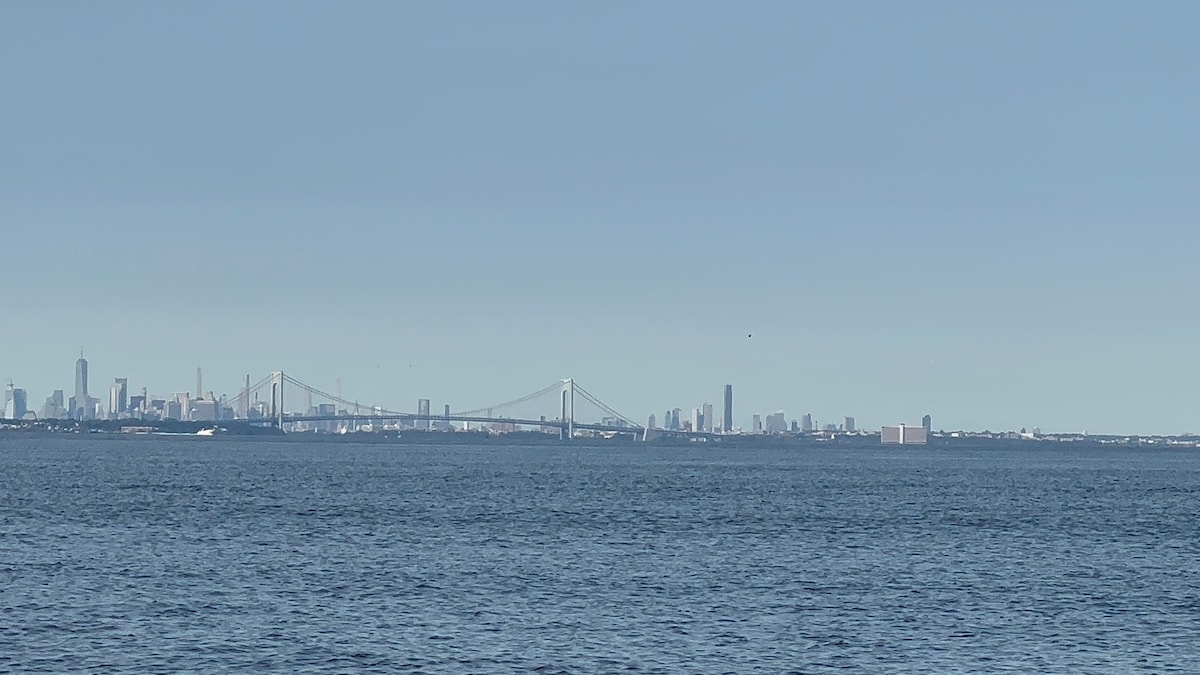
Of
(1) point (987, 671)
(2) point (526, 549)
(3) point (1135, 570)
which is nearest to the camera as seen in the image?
(1) point (987, 671)

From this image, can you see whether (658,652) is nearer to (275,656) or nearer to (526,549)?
(275,656)

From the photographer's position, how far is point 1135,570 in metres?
50.7

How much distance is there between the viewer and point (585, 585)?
44.4m

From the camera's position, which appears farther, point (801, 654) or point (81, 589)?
point (81, 589)

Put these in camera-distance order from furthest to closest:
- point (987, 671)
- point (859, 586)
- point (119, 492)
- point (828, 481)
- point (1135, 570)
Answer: point (828, 481) < point (119, 492) < point (1135, 570) < point (859, 586) < point (987, 671)

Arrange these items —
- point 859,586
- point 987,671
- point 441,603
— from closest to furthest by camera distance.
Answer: point 987,671, point 441,603, point 859,586

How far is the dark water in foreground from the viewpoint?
109ft

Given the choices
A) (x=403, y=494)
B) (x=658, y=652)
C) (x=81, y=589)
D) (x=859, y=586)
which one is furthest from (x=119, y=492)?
(x=658, y=652)

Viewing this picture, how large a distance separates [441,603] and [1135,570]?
74.0 ft

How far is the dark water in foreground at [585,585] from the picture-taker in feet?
109

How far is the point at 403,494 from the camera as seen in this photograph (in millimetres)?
90875

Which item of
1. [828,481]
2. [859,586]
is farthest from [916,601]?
[828,481]

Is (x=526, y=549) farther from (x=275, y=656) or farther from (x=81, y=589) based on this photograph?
(x=275, y=656)

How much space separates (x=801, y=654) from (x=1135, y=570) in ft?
69.3
